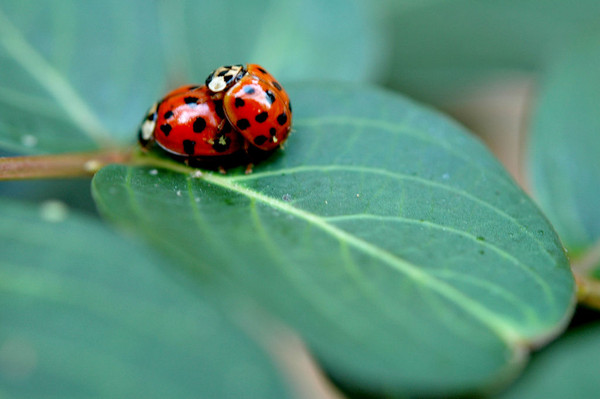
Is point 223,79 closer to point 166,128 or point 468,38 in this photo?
point 166,128

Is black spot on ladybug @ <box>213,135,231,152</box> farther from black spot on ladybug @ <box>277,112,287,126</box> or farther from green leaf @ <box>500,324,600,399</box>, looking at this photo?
green leaf @ <box>500,324,600,399</box>

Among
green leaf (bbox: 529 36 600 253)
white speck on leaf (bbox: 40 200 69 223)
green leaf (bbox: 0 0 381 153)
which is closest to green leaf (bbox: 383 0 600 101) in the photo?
green leaf (bbox: 0 0 381 153)

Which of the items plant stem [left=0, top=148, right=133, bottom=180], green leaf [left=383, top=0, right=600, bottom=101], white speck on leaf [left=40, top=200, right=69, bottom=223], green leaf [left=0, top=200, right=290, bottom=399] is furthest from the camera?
green leaf [left=383, top=0, right=600, bottom=101]

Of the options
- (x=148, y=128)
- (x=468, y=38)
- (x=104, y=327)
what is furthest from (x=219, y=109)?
(x=468, y=38)

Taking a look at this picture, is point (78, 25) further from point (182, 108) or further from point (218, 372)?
point (218, 372)

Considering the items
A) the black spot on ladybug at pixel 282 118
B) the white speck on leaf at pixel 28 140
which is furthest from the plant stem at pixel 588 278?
the white speck on leaf at pixel 28 140
